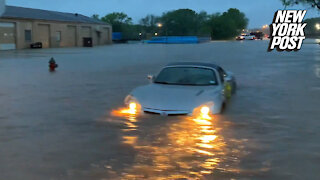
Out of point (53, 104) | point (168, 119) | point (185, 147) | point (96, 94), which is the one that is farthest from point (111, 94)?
point (185, 147)

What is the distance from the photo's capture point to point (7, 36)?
163ft

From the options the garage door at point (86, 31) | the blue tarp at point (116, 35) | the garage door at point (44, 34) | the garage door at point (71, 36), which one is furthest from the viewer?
the blue tarp at point (116, 35)

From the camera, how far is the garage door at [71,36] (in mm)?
64312

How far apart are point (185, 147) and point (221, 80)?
374 cm

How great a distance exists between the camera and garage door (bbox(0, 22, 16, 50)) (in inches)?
1906

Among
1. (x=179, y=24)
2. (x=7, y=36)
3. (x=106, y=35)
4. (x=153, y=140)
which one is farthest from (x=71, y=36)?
(x=179, y=24)

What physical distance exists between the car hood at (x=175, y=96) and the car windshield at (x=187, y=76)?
0.45m

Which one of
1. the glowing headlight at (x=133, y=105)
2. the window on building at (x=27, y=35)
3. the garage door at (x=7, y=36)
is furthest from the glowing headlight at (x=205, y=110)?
the window on building at (x=27, y=35)

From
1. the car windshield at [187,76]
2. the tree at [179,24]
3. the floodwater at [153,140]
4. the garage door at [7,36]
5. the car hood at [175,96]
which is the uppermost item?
the tree at [179,24]

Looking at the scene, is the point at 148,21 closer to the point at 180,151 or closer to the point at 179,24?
the point at 179,24

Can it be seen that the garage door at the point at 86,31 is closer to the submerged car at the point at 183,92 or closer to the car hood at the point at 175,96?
the submerged car at the point at 183,92

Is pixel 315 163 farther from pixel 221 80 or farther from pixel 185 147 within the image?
pixel 221 80

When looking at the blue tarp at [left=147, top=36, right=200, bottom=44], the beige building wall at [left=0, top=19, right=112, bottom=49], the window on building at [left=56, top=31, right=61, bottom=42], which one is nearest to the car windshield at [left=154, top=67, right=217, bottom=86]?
the beige building wall at [left=0, top=19, right=112, bottom=49]

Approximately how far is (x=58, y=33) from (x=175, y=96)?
56.0m
